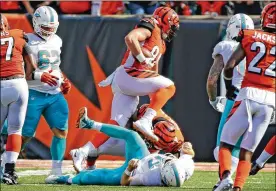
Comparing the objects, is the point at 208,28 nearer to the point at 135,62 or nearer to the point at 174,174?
the point at 135,62

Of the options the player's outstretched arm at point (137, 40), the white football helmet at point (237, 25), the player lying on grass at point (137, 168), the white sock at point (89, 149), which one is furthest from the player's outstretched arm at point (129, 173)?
the white football helmet at point (237, 25)

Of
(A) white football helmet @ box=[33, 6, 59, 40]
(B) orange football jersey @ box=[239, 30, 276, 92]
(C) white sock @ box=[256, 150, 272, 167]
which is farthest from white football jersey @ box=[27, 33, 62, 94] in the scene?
(B) orange football jersey @ box=[239, 30, 276, 92]

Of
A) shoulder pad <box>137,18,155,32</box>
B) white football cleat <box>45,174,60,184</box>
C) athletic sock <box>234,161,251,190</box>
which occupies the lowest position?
white football cleat <box>45,174,60,184</box>

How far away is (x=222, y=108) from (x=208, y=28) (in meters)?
3.07

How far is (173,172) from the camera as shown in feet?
27.5

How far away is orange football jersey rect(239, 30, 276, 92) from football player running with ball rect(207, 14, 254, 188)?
120cm

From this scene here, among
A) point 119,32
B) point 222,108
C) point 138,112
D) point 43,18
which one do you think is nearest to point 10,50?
point 43,18

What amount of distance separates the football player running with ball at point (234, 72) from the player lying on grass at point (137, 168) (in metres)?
0.62

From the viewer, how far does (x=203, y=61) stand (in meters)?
12.3

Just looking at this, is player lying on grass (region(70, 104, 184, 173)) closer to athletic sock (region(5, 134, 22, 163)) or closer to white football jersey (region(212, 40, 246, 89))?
athletic sock (region(5, 134, 22, 163))

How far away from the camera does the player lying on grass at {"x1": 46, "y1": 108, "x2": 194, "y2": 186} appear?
325 inches

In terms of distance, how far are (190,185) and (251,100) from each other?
5.70ft

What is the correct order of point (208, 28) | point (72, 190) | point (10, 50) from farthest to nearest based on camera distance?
point (208, 28)
point (10, 50)
point (72, 190)

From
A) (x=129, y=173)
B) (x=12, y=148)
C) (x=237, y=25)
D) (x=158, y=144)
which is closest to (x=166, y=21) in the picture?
(x=237, y=25)
